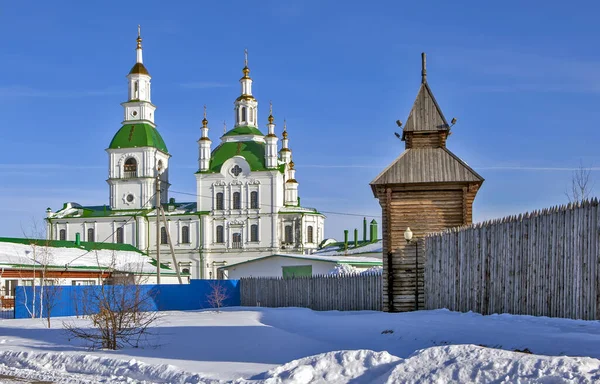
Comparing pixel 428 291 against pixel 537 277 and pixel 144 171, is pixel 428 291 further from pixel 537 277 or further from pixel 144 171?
pixel 144 171

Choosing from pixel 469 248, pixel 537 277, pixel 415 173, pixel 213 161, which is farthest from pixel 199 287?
pixel 213 161

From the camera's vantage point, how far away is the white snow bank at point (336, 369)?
906 centimetres

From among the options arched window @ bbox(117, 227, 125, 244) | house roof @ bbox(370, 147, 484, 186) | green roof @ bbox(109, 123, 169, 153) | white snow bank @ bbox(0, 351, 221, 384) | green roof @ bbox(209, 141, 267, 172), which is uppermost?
green roof @ bbox(109, 123, 169, 153)

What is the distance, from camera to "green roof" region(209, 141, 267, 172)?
2579 inches

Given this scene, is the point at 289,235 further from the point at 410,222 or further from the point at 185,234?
the point at 410,222

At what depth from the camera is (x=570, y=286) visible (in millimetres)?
10812

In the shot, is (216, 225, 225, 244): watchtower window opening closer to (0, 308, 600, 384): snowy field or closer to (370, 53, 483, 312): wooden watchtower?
(370, 53, 483, 312): wooden watchtower

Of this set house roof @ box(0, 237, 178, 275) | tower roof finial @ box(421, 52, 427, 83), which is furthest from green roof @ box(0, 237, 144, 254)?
tower roof finial @ box(421, 52, 427, 83)

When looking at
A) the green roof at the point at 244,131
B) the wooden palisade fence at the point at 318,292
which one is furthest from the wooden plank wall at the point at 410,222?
the green roof at the point at 244,131

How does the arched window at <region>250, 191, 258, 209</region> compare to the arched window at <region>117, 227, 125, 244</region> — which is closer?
the arched window at <region>250, 191, 258, 209</region>

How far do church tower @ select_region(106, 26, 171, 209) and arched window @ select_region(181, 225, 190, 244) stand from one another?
3.91m

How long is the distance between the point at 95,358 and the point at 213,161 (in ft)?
181

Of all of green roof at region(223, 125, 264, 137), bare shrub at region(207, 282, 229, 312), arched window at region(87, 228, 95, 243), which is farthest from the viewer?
arched window at region(87, 228, 95, 243)

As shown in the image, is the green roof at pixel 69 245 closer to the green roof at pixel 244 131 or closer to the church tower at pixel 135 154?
the church tower at pixel 135 154
